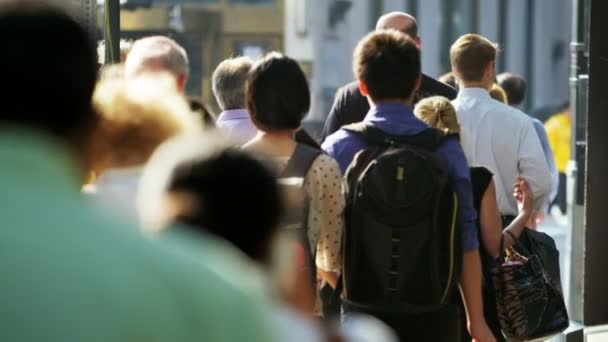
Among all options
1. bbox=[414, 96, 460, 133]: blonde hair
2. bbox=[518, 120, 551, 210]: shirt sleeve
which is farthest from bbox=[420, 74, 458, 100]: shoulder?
Result: bbox=[414, 96, 460, 133]: blonde hair

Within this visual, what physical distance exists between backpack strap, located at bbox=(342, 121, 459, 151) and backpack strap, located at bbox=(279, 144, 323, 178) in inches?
12.2

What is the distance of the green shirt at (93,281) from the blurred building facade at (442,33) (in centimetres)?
3375

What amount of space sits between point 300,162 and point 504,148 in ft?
6.55

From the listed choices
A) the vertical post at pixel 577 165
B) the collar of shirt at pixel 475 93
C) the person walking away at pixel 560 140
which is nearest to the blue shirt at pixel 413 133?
the collar of shirt at pixel 475 93

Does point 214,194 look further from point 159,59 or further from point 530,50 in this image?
point 530,50

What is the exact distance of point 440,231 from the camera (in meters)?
5.06

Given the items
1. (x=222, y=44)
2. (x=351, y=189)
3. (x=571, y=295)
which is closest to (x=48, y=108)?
(x=351, y=189)

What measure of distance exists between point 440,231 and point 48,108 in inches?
132

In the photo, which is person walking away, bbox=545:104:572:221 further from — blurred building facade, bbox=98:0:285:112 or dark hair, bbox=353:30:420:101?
blurred building facade, bbox=98:0:285:112

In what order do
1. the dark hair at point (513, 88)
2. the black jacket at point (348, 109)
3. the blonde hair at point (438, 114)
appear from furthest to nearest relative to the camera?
1. the dark hair at point (513, 88)
2. the black jacket at point (348, 109)
3. the blonde hair at point (438, 114)

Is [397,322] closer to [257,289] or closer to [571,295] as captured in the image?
[257,289]

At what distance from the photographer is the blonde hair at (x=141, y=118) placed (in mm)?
2592

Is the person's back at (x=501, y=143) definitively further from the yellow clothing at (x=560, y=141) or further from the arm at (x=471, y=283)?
the yellow clothing at (x=560, y=141)

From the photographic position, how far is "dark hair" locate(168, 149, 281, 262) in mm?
1879
